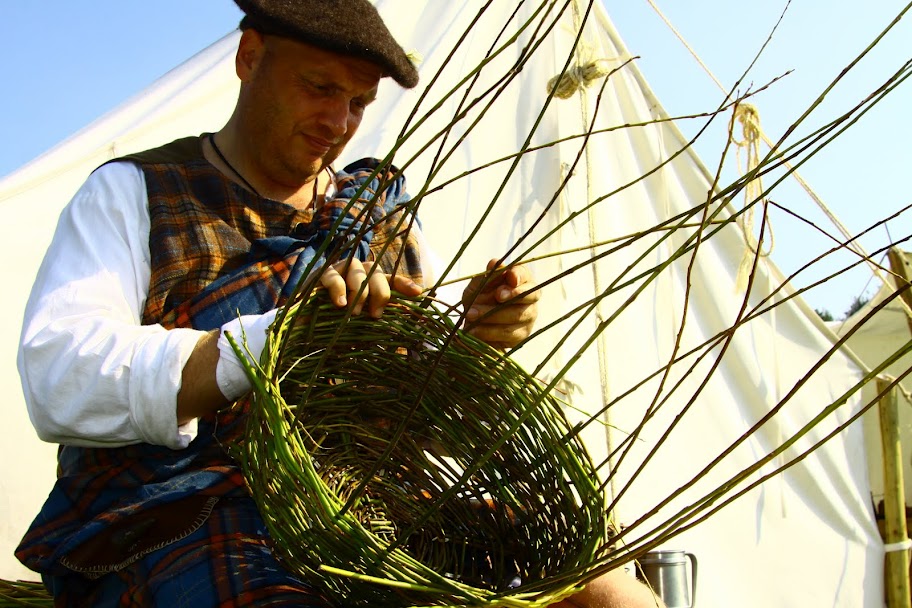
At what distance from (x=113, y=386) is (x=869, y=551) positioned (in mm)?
2607

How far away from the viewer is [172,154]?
1271mm

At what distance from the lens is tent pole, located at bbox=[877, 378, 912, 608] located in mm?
2773

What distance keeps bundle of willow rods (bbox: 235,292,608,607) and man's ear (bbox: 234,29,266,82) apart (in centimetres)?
63

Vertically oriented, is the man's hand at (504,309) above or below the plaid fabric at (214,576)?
above

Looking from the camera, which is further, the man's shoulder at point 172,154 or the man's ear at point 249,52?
the man's ear at point 249,52

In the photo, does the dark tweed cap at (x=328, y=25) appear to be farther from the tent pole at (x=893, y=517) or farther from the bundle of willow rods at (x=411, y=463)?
the tent pole at (x=893, y=517)

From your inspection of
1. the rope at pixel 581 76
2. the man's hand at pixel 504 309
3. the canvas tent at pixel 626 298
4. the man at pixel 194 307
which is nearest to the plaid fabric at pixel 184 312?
the man at pixel 194 307

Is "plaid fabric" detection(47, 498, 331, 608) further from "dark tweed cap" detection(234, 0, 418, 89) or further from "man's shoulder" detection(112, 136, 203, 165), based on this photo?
"dark tweed cap" detection(234, 0, 418, 89)

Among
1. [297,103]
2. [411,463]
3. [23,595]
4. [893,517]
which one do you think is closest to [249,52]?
[297,103]

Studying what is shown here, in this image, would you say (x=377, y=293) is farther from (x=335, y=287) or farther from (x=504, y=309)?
(x=504, y=309)

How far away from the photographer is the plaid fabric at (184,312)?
3.15ft

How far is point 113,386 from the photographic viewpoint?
93 centimetres

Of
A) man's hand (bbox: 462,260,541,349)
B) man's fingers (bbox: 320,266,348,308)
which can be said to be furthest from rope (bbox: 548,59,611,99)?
man's fingers (bbox: 320,266,348,308)

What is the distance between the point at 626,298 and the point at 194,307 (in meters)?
1.95
